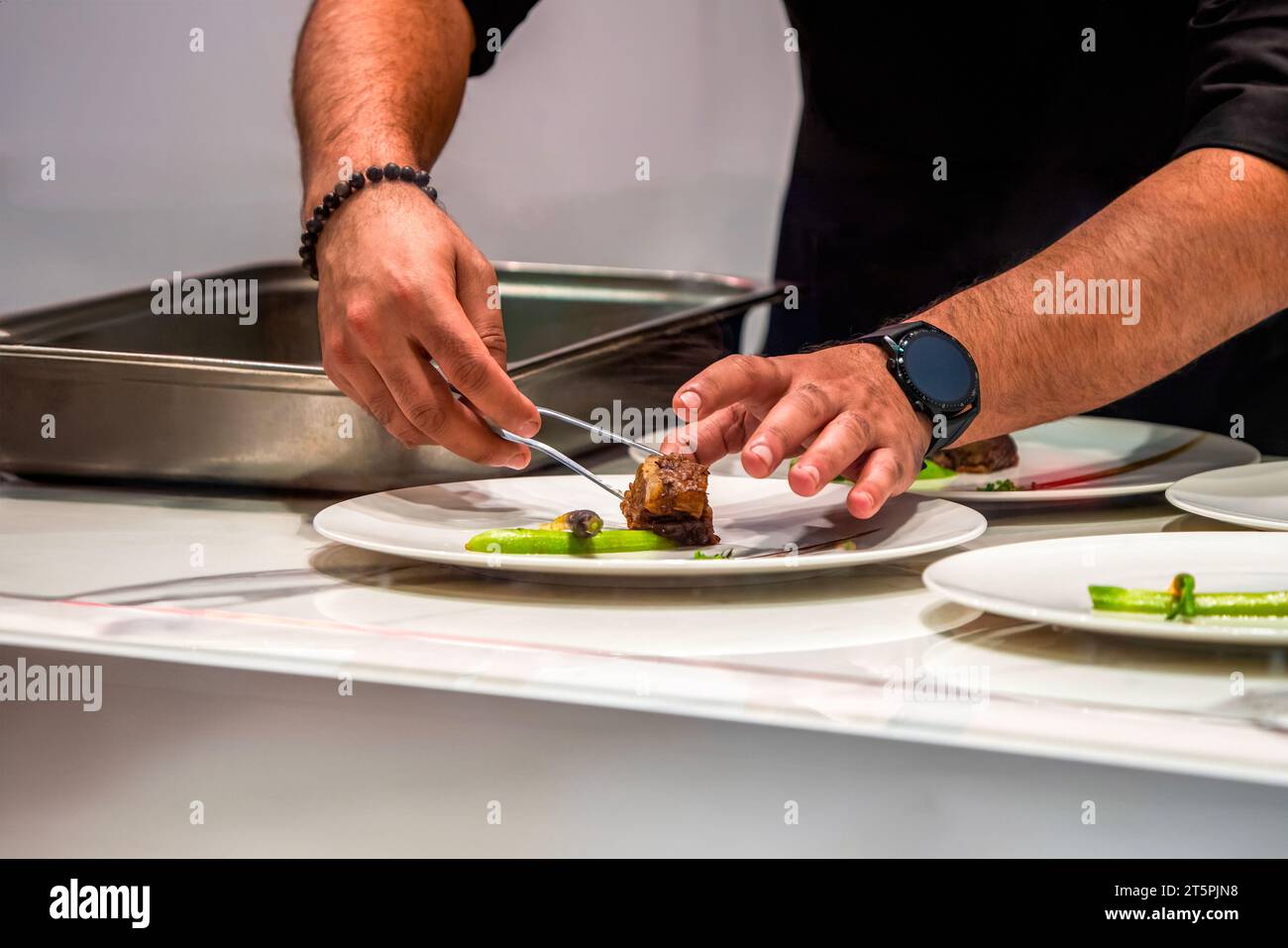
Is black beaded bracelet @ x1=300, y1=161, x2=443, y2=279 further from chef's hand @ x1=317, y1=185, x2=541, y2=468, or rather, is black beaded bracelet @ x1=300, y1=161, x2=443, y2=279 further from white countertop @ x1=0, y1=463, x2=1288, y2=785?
white countertop @ x1=0, y1=463, x2=1288, y2=785

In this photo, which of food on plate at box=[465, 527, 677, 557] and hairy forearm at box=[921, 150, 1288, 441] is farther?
hairy forearm at box=[921, 150, 1288, 441]

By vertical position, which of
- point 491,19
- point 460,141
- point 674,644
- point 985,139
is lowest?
point 674,644

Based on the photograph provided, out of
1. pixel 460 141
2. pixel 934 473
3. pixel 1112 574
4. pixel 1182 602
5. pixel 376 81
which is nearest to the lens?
pixel 1182 602

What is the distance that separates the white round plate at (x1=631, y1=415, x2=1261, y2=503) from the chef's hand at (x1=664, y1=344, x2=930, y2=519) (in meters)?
0.15

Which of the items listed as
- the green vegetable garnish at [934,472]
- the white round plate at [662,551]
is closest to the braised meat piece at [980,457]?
the green vegetable garnish at [934,472]

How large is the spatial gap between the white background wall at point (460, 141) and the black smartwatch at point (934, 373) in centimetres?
269

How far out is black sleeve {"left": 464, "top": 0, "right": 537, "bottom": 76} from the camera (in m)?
1.78

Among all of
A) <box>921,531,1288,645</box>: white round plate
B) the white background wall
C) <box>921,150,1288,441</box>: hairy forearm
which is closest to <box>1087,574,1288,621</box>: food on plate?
<box>921,531,1288,645</box>: white round plate

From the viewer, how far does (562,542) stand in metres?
0.98

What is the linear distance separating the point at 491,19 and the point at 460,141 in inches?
79.0

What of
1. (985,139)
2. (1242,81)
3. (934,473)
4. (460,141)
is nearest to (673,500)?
(934,473)

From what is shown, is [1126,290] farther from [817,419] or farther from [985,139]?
[985,139]

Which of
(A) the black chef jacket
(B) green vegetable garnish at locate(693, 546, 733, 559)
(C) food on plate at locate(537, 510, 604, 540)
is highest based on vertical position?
(A) the black chef jacket

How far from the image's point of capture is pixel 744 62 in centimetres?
362
